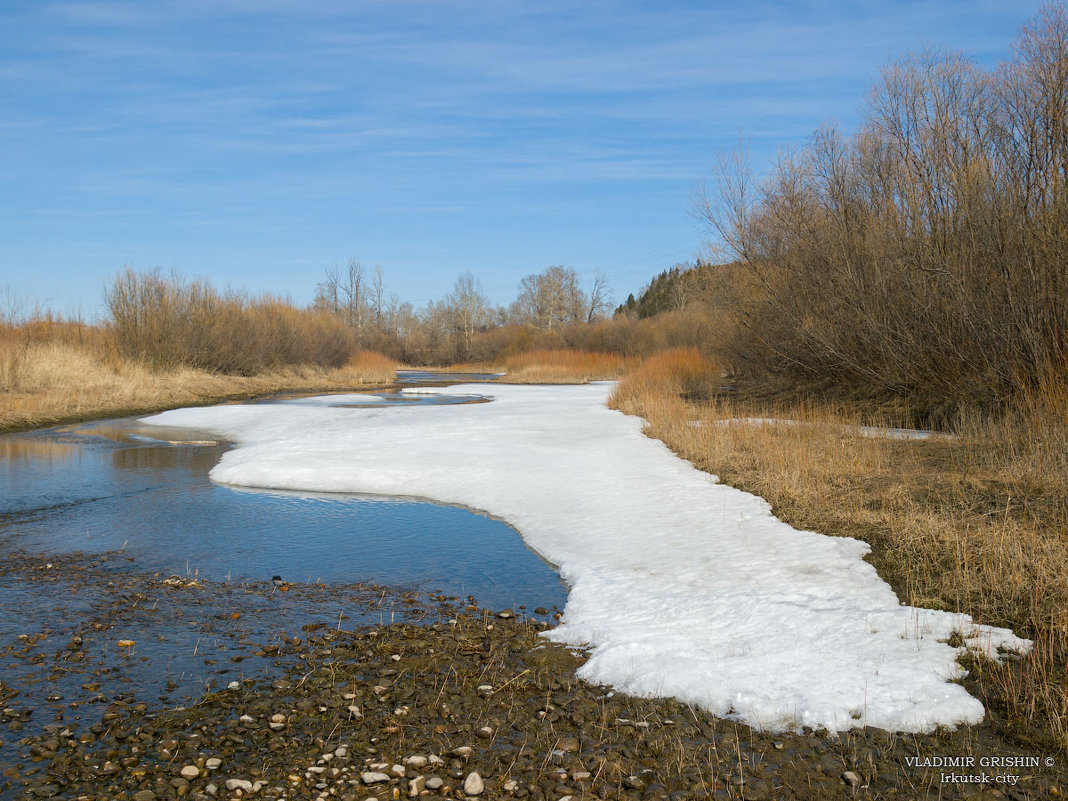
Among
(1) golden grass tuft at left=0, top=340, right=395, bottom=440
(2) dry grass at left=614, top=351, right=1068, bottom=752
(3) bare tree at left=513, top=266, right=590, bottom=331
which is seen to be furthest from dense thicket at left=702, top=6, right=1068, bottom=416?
(3) bare tree at left=513, top=266, right=590, bottom=331

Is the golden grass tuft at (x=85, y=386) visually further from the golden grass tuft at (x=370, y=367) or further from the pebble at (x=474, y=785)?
the pebble at (x=474, y=785)

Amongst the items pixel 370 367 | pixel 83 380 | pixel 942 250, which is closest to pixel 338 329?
pixel 370 367

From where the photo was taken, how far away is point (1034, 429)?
9.84 meters

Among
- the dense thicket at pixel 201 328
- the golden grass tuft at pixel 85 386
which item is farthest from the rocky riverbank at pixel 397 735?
the dense thicket at pixel 201 328

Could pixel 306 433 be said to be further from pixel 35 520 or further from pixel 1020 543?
pixel 1020 543

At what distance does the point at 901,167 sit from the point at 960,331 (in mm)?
3559

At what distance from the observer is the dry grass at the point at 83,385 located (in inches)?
794

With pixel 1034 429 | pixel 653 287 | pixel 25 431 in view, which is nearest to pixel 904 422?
pixel 1034 429

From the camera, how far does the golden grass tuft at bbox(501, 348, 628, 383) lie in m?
42.0

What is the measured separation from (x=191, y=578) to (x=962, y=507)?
743cm

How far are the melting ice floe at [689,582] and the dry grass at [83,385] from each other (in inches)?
387

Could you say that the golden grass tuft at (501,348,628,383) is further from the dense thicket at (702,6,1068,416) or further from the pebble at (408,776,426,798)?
the pebble at (408,776,426,798)

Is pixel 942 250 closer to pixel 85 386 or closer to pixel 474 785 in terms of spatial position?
pixel 474 785

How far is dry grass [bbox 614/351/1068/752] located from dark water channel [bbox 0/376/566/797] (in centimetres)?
298
